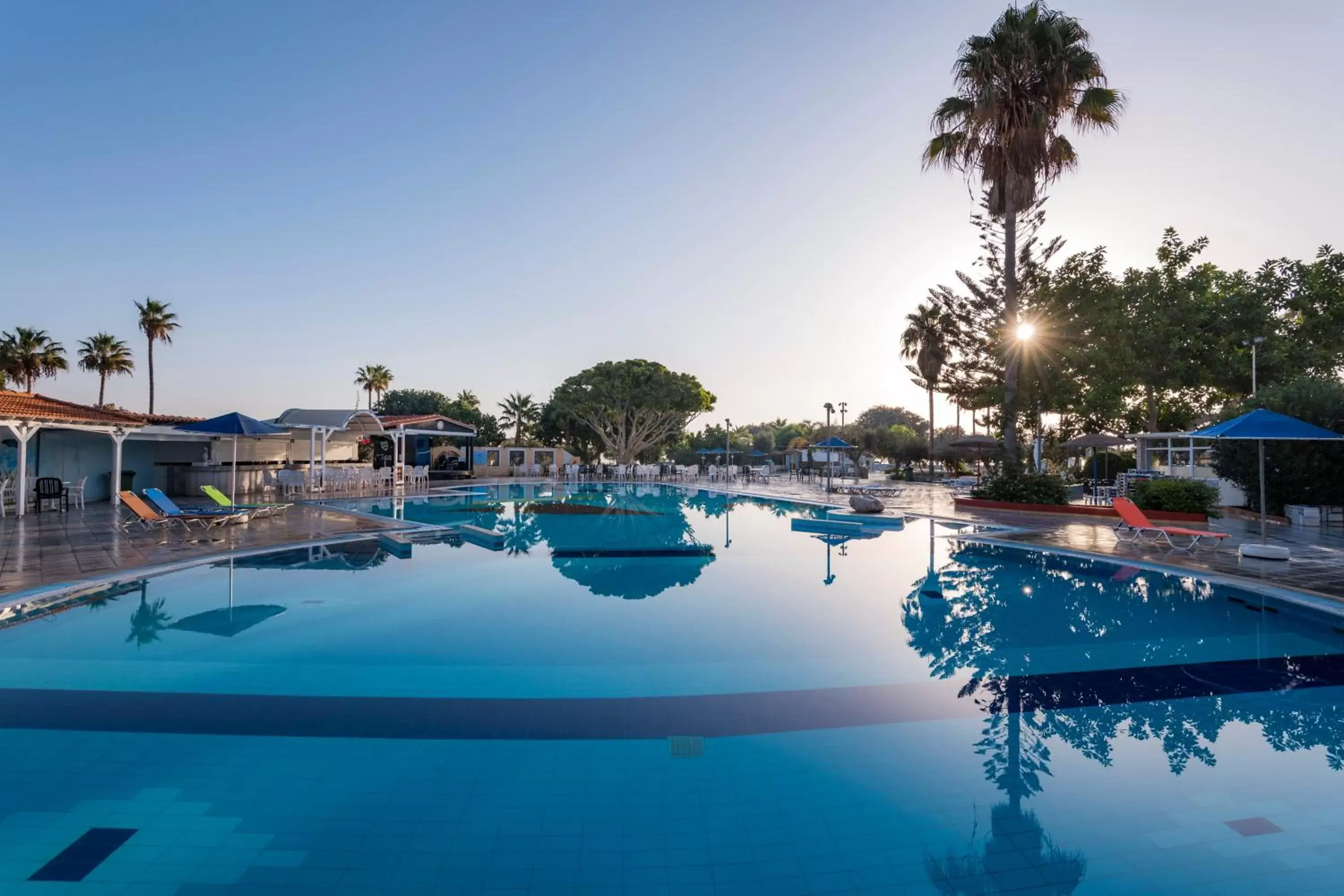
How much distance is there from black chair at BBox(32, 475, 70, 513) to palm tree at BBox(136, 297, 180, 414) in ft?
63.1

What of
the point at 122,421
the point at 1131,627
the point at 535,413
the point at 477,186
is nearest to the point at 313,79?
the point at 477,186

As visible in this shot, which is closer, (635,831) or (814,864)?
(814,864)

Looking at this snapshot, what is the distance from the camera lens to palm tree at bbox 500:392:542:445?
43188mm

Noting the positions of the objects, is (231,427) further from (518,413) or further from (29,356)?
(518,413)

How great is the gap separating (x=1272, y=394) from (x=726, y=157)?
13.1 m

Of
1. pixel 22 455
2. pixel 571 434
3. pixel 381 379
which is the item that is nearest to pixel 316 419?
pixel 22 455

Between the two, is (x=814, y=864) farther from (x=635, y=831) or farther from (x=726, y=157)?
(x=726, y=157)

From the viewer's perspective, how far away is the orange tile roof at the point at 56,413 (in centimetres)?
1209

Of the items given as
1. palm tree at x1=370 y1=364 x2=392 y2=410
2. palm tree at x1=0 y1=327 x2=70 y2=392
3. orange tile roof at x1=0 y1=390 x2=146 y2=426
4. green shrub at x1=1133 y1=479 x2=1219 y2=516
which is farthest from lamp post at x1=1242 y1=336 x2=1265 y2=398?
palm tree at x1=0 y1=327 x2=70 y2=392

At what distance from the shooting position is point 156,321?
29.7 meters

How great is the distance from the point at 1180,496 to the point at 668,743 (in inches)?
528

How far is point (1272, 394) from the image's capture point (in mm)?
13250

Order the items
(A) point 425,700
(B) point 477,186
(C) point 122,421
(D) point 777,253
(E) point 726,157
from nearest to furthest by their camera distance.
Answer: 1. (A) point 425,700
2. (C) point 122,421
3. (E) point 726,157
4. (B) point 477,186
5. (D) point 777,253

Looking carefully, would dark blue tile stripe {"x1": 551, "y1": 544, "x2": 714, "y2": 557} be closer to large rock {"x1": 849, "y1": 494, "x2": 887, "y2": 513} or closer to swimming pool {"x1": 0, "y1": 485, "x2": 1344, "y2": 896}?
swimming pool {"x1": 0, "y1": 485, "x2": 1344, "y2": 896}
